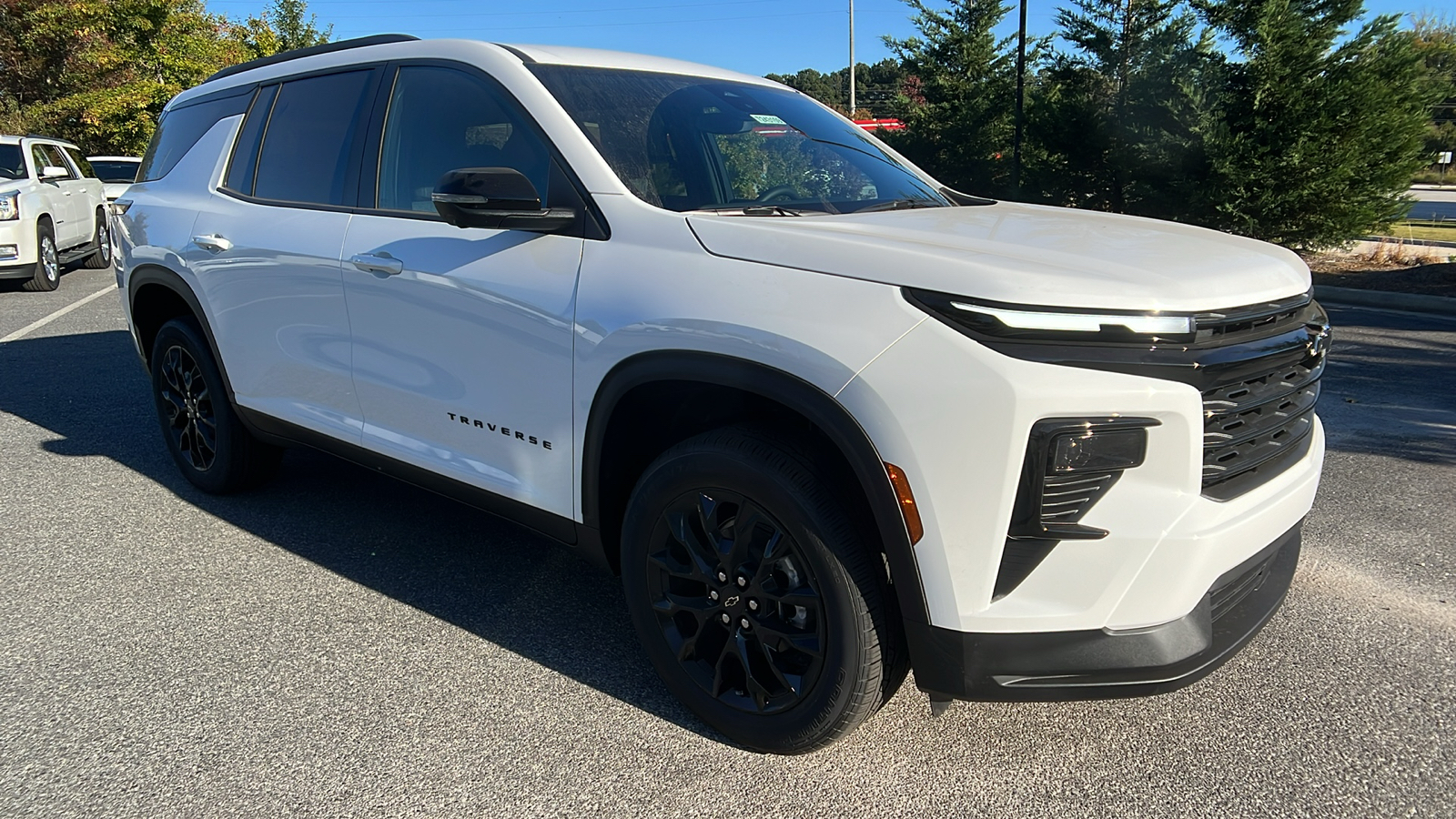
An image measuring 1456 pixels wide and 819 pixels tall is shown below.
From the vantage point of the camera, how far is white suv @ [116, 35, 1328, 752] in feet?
7.04

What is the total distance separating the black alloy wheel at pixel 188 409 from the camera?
4.62 m

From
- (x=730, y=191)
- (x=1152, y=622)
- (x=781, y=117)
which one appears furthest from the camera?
(x=781, y=117)

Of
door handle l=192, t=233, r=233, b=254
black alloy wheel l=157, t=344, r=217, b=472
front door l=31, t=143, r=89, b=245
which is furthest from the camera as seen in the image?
front door l=31, t=143, r=89, b=245

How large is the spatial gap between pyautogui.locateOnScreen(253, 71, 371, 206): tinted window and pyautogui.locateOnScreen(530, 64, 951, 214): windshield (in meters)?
0.98

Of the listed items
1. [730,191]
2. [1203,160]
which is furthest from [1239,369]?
[1203,160]

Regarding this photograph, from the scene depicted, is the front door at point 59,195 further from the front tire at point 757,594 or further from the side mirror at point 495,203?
the front tire at point 757,594

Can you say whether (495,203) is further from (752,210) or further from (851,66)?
(851,66)

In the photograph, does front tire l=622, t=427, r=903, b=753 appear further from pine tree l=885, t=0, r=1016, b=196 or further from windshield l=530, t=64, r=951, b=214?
pine tree l=885, t=0, r=1016, b=196

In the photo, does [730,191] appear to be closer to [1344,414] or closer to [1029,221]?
[1029,221]

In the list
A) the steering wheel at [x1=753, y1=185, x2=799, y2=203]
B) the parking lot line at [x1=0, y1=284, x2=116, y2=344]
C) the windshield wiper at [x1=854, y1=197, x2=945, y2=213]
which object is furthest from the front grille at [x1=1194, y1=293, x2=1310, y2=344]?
→ the parking lot line at [x1=0, y1=284, x2=116, y2=344]

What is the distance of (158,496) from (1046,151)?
15276mm

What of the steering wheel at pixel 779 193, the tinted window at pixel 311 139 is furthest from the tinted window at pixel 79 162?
the steering wheel at pixel 779 193

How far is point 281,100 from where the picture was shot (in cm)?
415

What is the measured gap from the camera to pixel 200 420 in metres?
4.64
